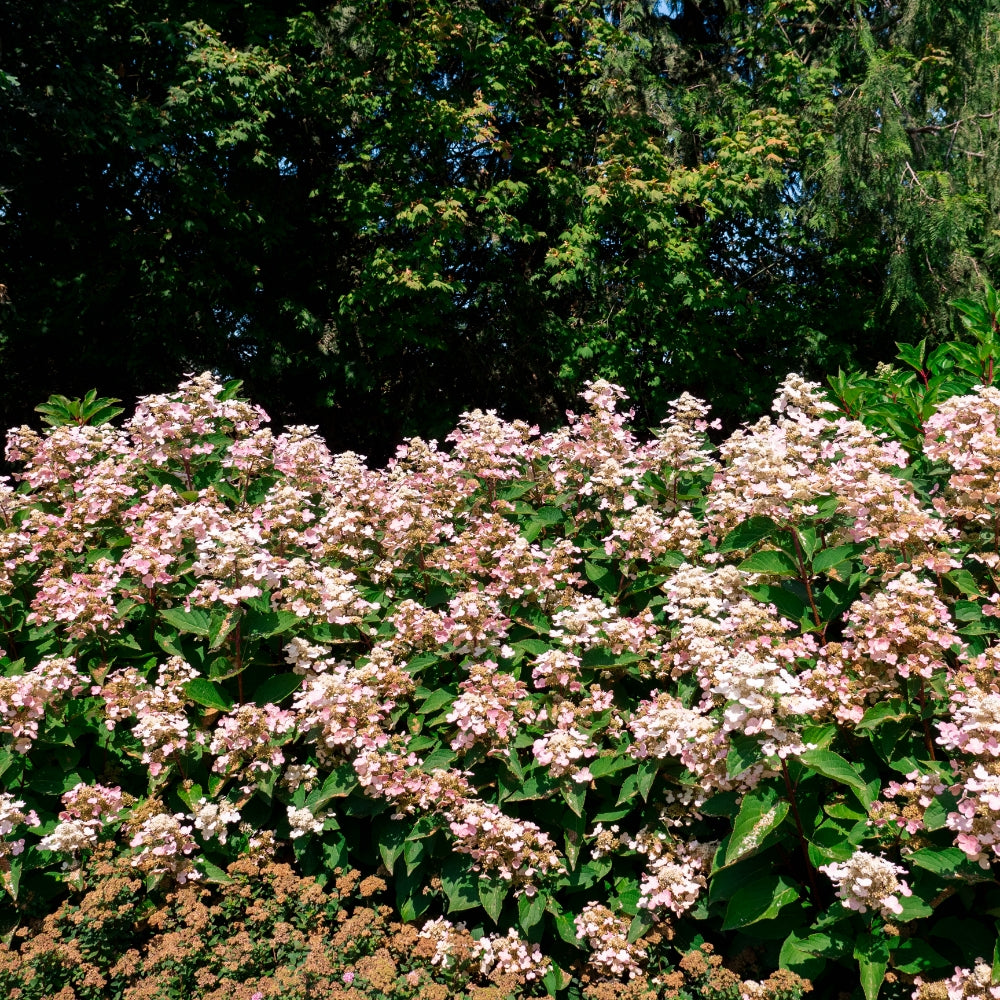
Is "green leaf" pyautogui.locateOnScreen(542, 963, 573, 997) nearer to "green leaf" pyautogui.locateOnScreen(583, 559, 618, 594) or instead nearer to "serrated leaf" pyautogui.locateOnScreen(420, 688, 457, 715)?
"serrated leaf" pyautogui.locateOnScreen(420, 688, 457, 715)

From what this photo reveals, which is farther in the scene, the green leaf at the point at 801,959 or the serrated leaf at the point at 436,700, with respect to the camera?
the serrated leaf at the point at 436,700

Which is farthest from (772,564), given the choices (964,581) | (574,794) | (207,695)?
(207,695)

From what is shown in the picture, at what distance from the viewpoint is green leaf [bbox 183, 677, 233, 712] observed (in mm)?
2799

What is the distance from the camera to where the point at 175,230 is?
8.59 metres

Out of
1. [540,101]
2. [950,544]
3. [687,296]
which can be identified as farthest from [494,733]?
[540,101]

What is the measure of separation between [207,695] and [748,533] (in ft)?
6.12

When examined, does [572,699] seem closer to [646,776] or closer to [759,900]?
[646,776]

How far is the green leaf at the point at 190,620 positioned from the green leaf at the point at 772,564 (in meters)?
1.78

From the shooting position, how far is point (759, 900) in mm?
2197

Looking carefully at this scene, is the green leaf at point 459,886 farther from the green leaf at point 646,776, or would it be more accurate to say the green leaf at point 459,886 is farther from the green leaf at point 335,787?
the green leaf at point 646,776

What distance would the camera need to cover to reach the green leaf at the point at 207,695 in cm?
280

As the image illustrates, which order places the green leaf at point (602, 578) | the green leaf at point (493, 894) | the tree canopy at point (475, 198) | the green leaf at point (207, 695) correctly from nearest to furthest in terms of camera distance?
the green leaf at point (493, 894) → the green leaf at point (207, 695) → the green leaf at point (602, 578) → the tree canopy at point (475, 198)

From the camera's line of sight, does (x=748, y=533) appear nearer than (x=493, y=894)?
No

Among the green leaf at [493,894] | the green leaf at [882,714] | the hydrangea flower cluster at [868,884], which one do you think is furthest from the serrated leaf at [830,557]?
the green leaf at [493,894]
